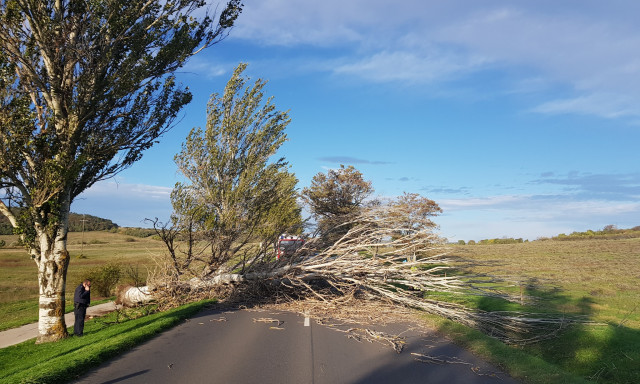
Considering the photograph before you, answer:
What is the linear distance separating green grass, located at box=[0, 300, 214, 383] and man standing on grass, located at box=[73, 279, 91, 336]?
360 millimetres

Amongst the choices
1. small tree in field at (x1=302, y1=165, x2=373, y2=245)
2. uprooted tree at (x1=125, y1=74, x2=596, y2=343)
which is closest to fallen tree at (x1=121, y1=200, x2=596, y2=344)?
uprooted tree at (x1=125, y1=74, x2=596, y2=343)

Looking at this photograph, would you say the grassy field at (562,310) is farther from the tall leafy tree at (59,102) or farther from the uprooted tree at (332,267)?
the tall leafy tree at (59,102)

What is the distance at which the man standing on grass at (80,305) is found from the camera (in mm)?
10820

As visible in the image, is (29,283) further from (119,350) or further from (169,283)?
(119,350)

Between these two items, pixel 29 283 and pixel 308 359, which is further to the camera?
pixel 29 283

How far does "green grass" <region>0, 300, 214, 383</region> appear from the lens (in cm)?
625

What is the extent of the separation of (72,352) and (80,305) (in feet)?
10.6

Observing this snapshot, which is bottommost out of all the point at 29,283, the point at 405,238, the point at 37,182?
the point at 29,283

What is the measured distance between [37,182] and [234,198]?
39.2 feet

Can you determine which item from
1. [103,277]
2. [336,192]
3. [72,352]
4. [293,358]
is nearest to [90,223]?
[336,192]

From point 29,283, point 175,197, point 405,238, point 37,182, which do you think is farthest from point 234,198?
point 29,283

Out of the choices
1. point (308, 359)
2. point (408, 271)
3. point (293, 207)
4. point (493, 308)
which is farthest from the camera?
point (293, 207)

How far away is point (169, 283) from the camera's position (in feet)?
46.3

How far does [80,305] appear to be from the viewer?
11.0 meters
